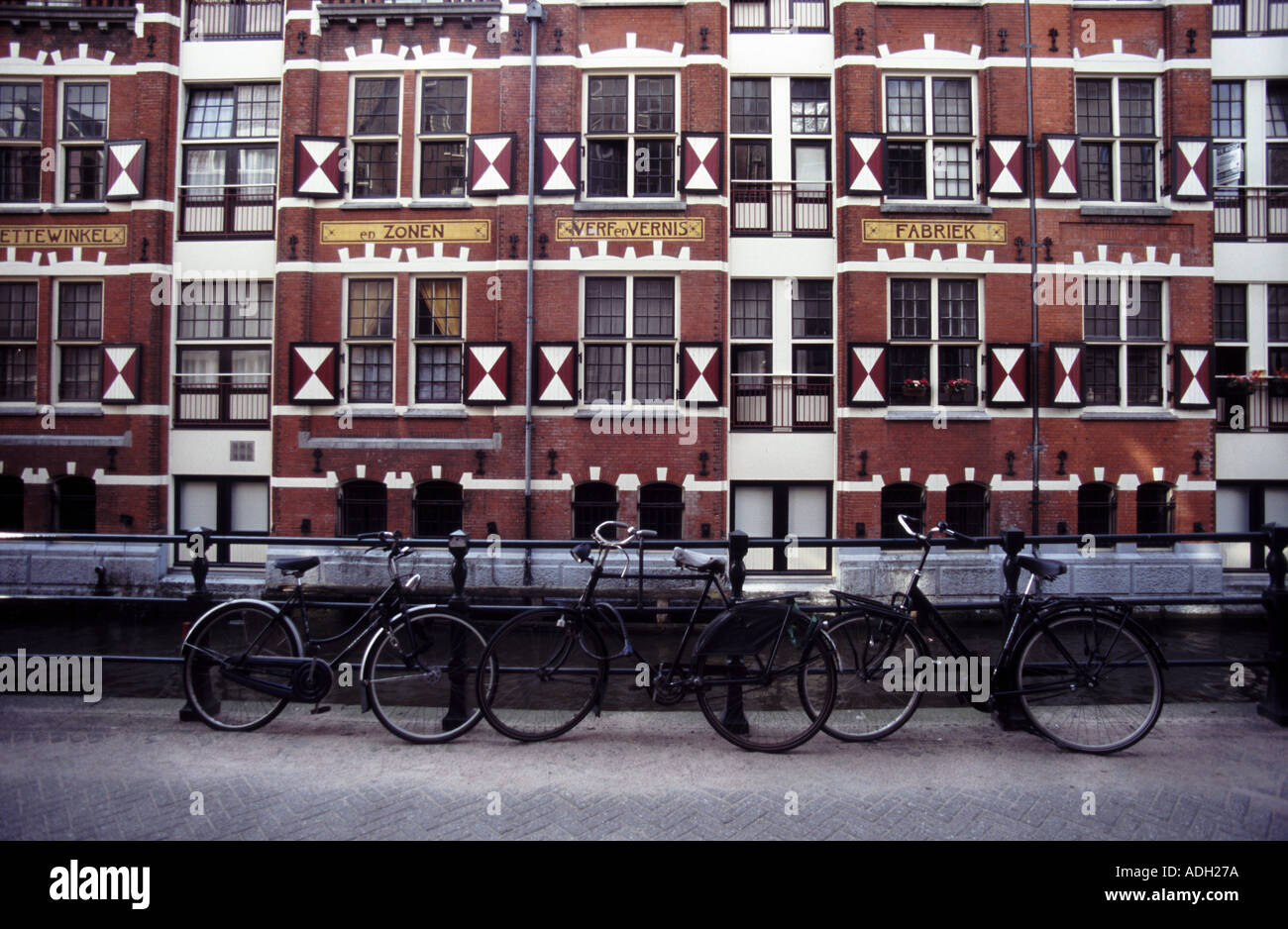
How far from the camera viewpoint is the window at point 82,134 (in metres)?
14.5

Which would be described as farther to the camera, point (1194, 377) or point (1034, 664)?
point (1194, 377)

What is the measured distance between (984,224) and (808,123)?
3.87 metres

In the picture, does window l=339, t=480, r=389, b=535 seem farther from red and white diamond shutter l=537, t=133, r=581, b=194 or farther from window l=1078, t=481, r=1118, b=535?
window l=1078, t=481, r=1118, b=535

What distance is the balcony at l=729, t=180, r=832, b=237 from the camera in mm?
13883

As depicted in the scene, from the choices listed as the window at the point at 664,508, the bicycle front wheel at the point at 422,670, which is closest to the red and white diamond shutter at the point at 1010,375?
the window at the point at 664,508

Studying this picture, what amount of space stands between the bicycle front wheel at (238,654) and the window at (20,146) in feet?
47.9

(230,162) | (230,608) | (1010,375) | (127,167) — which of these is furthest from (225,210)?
(1010,375)

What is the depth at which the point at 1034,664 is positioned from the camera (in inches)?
195

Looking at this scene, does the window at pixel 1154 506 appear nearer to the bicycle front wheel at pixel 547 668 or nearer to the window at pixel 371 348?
the bicycle front wheel at pixel 547 668

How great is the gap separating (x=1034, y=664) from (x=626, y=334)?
999cm

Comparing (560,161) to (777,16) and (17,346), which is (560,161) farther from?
(17,346)

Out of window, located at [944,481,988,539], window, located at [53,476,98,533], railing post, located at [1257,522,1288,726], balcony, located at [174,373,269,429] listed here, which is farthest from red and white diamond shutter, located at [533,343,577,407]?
railing post, located at [1257,522,1288,726]

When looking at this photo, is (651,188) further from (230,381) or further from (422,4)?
(230,381)

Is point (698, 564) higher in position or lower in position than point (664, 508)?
lower
